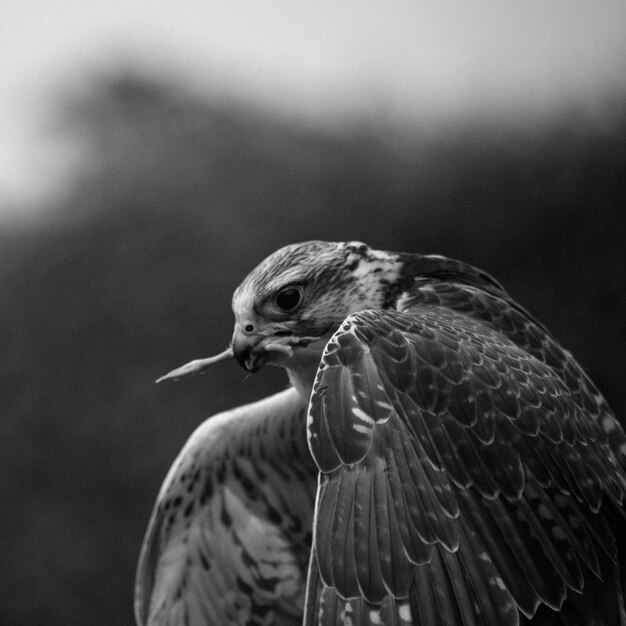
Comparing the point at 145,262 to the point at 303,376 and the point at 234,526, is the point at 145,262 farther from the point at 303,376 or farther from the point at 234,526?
the point at 303,376

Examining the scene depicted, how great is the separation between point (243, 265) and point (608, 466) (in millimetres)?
2704

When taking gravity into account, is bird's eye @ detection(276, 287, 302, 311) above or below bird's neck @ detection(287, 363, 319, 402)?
above

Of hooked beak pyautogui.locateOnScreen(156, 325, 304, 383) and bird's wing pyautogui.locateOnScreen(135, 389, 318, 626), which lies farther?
bird's wing pyautogui.locateOnScreen(135, 389, 318, 626)

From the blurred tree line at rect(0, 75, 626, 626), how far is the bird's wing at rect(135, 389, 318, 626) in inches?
47.0

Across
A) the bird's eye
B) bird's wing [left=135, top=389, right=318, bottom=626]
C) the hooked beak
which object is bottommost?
bird's wing [left=135, top=389, right=318, bottom=626]

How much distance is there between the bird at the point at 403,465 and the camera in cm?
122

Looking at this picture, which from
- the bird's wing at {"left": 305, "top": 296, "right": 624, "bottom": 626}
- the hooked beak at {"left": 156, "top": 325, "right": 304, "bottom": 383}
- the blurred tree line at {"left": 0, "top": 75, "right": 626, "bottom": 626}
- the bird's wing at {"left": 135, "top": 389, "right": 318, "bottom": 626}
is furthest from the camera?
the blurred tree line at {"left": 0, "top": 75, "right": 626, "bottom": 626}

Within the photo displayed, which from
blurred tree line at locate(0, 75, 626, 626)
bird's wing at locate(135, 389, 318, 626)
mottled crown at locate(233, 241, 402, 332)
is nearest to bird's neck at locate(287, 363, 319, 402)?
mottled crown at locate(233, 241, 402, 332)

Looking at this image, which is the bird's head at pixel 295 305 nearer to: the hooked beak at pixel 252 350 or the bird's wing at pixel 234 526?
the hooked beak at pixel 252 350

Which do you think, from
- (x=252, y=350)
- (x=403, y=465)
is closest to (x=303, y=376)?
(x=252, y=350)

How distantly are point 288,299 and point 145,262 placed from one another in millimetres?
2691

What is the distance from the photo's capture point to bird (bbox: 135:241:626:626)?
1.22m

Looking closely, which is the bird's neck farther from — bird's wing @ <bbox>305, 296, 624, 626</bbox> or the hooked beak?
bird's wing @ <bbox>305, 296, 624, 626</bbox>

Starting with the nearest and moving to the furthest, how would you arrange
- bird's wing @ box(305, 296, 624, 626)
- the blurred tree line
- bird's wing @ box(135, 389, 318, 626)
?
bird's wing @ box(305, 296, 624, 626), bird's wing @ box(135, 389, 318, 626), the blurred tree line
